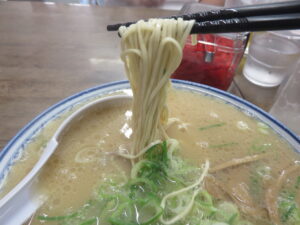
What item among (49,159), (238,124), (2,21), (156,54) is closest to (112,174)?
Result: (49,159)

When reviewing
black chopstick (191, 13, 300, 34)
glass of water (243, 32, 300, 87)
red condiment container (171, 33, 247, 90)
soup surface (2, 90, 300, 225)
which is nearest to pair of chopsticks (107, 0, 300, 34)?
black chopstick (191, 13, 300, 34)

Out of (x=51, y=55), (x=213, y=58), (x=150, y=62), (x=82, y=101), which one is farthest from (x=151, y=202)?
(x=51, y=55)

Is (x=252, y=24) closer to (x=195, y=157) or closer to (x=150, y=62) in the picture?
(x=150, y=62)

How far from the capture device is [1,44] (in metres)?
2.04

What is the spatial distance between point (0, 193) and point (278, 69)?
5.64 feet

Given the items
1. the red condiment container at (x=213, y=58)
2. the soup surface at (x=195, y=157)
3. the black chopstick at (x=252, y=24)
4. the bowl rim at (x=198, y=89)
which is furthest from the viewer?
the red condiment container at (x=213, y=58)

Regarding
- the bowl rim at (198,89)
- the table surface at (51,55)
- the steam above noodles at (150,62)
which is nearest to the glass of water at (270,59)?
the table surface at (51,55)

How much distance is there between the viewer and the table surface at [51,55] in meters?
1.49

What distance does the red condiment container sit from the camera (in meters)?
1.47

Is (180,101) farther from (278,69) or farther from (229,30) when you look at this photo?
(278,69)

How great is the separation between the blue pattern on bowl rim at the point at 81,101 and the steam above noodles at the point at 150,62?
39 cm

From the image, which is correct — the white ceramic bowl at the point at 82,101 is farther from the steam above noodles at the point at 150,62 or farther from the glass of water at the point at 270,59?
the glass of water at the point at 270,59

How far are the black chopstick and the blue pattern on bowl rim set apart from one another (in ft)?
1.80

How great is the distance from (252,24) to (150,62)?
360mm
